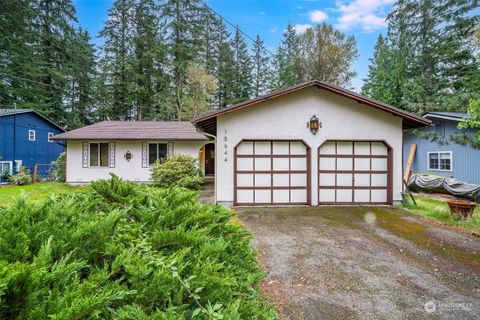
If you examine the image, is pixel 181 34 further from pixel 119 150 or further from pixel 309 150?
pixel 309 150

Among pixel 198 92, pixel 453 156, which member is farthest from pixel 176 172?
pixel 453 156

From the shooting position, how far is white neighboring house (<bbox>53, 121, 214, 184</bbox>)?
13609 mm

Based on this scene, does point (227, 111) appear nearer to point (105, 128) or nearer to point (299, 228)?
point (299, 228)

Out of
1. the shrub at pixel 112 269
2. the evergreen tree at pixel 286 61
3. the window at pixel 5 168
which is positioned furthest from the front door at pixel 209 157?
the shrub at pixel 112 269

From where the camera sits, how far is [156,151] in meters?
14.3

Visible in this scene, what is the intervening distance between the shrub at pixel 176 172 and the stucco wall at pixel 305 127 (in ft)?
→ 13.4

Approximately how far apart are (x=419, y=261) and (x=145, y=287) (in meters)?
4.90

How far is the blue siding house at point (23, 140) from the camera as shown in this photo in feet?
53.4

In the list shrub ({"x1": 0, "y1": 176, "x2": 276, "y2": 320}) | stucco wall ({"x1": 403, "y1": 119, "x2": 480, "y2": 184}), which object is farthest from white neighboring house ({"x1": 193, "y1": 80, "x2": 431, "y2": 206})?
shrub ({"x1": 0, "y1": 176, "x2": 276, "y2": 320})

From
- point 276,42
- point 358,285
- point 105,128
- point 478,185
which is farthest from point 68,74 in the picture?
point 478,185

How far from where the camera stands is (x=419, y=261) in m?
4.45

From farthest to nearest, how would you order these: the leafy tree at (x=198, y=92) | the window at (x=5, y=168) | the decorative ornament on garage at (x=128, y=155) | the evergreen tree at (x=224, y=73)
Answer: the evergreen tree at (x=224, y=73) < the leafy tree at (x=198, y=92) < the window at (x=5, y=168) < the decorative ornament on garage at (x=128, y=155)

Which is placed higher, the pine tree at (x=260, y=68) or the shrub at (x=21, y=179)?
the pine tree at (x=260, y=68)

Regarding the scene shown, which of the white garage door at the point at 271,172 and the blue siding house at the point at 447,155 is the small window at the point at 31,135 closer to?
the white garage door at the point at 271,172
